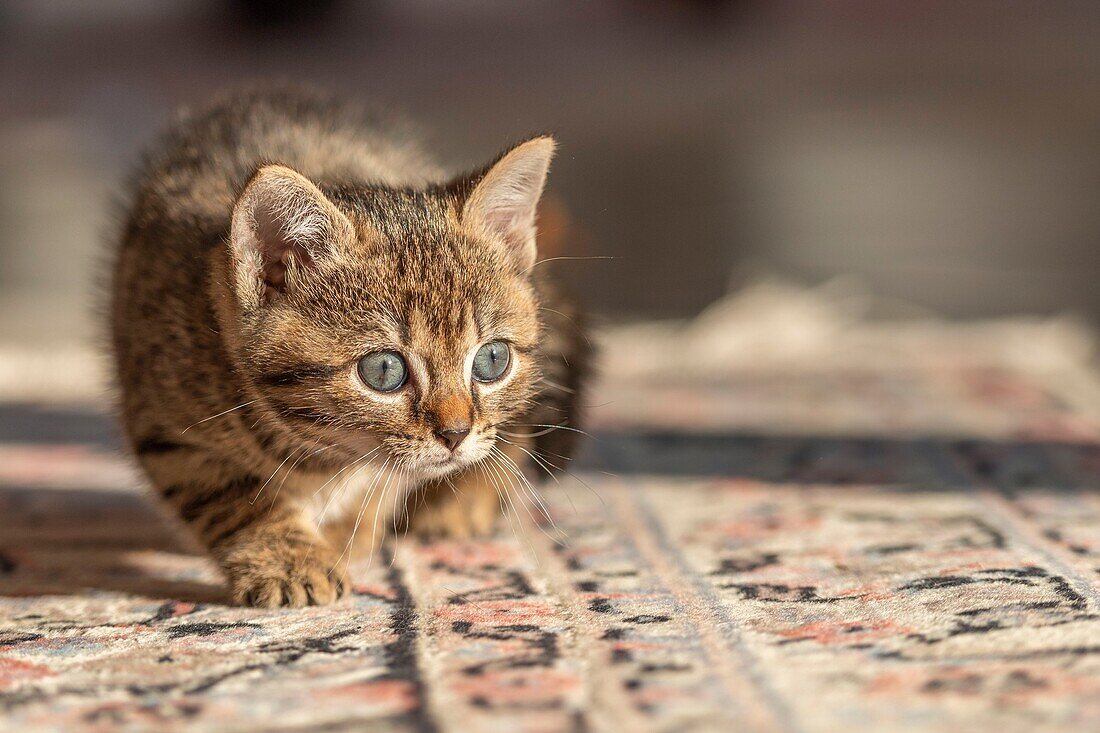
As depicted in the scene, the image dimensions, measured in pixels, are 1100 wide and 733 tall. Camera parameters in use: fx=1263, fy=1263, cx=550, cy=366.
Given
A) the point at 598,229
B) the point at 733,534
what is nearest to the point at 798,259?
the point at 598,229

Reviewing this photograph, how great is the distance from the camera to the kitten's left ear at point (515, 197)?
1.97 meters

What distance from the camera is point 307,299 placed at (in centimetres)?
189

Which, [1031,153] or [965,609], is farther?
[1031,153]

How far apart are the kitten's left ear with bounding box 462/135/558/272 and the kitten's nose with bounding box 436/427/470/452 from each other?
352mm

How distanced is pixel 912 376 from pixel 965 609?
1.77 m

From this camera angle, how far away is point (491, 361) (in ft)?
6.39

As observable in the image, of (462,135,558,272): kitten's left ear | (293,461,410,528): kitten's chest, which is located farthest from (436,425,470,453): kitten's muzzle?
(462,135,558,272): kitten's left ear

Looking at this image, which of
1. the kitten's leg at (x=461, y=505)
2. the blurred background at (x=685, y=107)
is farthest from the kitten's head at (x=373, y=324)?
the blurred background at (x=685, y=107)

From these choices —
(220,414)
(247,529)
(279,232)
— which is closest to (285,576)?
(247,529)

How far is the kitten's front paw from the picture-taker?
190 cm

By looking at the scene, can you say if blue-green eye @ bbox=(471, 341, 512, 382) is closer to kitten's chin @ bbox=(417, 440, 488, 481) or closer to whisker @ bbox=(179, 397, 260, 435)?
kitten's chin @ bbox=(417, 440, 488, 481)

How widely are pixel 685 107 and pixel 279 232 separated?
19.5ft

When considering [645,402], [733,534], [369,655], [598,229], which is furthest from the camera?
[598,229]

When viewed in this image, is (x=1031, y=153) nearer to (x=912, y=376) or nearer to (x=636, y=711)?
(x=912, y=376)
